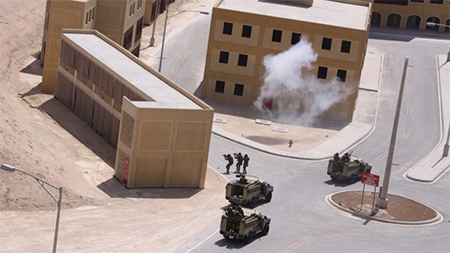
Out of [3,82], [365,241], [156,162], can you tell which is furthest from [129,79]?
[365,241]

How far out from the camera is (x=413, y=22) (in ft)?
443

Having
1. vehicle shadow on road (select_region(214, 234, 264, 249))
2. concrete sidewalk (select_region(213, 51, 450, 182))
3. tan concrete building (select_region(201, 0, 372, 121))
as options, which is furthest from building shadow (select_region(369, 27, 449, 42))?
vehicle shadow on road (select_region(214, 234, 264, 249))

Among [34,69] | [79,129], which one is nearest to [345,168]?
[79,129]

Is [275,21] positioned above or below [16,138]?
above

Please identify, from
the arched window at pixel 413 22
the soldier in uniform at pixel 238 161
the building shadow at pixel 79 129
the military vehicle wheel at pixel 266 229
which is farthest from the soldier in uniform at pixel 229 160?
the arched window at pixel 413 22

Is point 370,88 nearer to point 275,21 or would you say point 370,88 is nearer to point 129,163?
point 275,21

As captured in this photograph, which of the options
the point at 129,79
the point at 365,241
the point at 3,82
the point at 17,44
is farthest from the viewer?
the point at 17,44

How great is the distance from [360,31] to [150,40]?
25.7m

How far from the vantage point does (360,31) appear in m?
94.6

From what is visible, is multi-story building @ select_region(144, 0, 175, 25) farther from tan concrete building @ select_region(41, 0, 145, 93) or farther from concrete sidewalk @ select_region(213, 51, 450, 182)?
concrete sidewalk @ select_region(213, 51, 450, 182)

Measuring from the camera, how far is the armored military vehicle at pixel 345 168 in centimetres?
7656

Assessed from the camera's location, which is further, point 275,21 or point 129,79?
point 275,21

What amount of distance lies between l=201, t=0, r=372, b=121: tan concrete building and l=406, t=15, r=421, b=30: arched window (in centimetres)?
3679

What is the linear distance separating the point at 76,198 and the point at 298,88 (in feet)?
108
